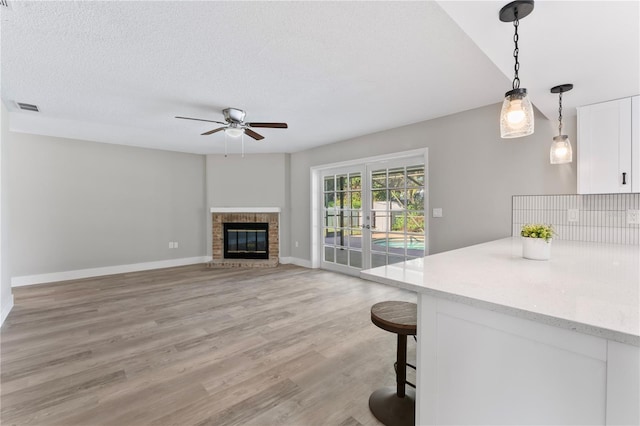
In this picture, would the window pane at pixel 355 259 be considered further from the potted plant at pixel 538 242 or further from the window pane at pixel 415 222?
the potted plant at pixel 538 242

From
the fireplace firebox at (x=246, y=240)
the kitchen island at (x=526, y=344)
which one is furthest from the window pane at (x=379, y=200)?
the kitchen island at (x=526, y=344)

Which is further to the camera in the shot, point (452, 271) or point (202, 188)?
point (202, 188)

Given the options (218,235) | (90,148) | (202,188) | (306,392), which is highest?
(90,148)

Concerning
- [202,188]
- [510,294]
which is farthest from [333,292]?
[202,188]

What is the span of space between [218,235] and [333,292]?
10.7 feet

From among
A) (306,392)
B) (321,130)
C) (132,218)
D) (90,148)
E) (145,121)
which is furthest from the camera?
(132,218)

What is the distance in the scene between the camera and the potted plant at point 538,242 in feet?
5.79

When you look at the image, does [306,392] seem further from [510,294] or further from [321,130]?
[321,130]

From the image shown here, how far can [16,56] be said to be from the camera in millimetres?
2268

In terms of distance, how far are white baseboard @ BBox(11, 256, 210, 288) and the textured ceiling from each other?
8.30ft

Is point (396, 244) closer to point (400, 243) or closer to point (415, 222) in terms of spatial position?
point (400, 243)

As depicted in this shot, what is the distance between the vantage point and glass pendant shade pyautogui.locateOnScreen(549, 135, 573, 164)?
2.35 metres

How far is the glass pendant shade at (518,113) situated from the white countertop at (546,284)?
71cm

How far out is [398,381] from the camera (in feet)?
6.14
